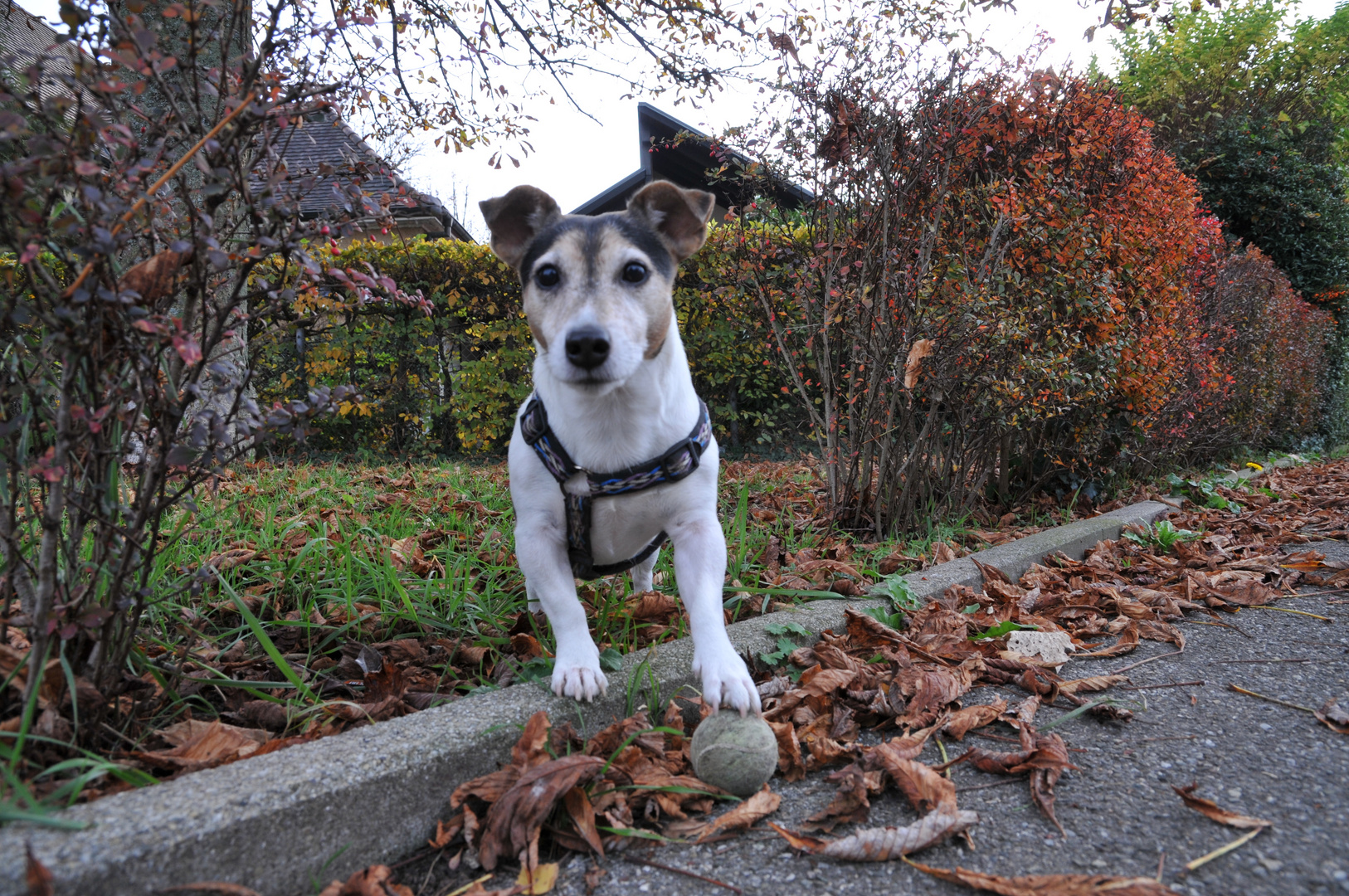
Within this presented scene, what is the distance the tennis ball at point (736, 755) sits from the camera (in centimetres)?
177

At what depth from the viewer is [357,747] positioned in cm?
161

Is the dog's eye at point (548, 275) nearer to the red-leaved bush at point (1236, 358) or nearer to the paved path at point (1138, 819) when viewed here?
the paved path at point (1138, 819)

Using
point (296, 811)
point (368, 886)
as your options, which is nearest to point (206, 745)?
point (296, 811)

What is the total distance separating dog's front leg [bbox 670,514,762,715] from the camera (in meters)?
1.98

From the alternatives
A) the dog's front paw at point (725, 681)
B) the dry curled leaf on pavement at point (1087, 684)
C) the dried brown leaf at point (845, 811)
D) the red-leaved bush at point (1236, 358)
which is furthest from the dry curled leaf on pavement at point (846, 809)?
the red-leaved bush at point (1236, 358)

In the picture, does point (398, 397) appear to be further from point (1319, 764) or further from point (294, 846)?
point (1319, 764)

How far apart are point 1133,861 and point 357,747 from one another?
5.30ft

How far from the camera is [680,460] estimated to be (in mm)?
2354

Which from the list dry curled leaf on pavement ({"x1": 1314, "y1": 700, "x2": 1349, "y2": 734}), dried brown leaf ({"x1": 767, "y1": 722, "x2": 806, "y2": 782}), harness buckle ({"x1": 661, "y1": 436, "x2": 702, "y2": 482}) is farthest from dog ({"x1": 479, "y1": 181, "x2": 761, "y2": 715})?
dry curled leaf on pavement ({"x1": 1314, "y1": 700, "x2": 1349, "y2": 734})

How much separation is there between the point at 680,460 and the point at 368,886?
4.52 ft

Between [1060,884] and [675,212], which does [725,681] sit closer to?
[1060,884]

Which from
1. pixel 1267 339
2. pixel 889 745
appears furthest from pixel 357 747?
pixel 1267 339

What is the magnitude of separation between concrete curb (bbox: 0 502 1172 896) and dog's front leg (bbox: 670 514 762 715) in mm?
235

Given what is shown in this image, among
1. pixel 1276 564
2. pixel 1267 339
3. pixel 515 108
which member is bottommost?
pixel 1276 564
